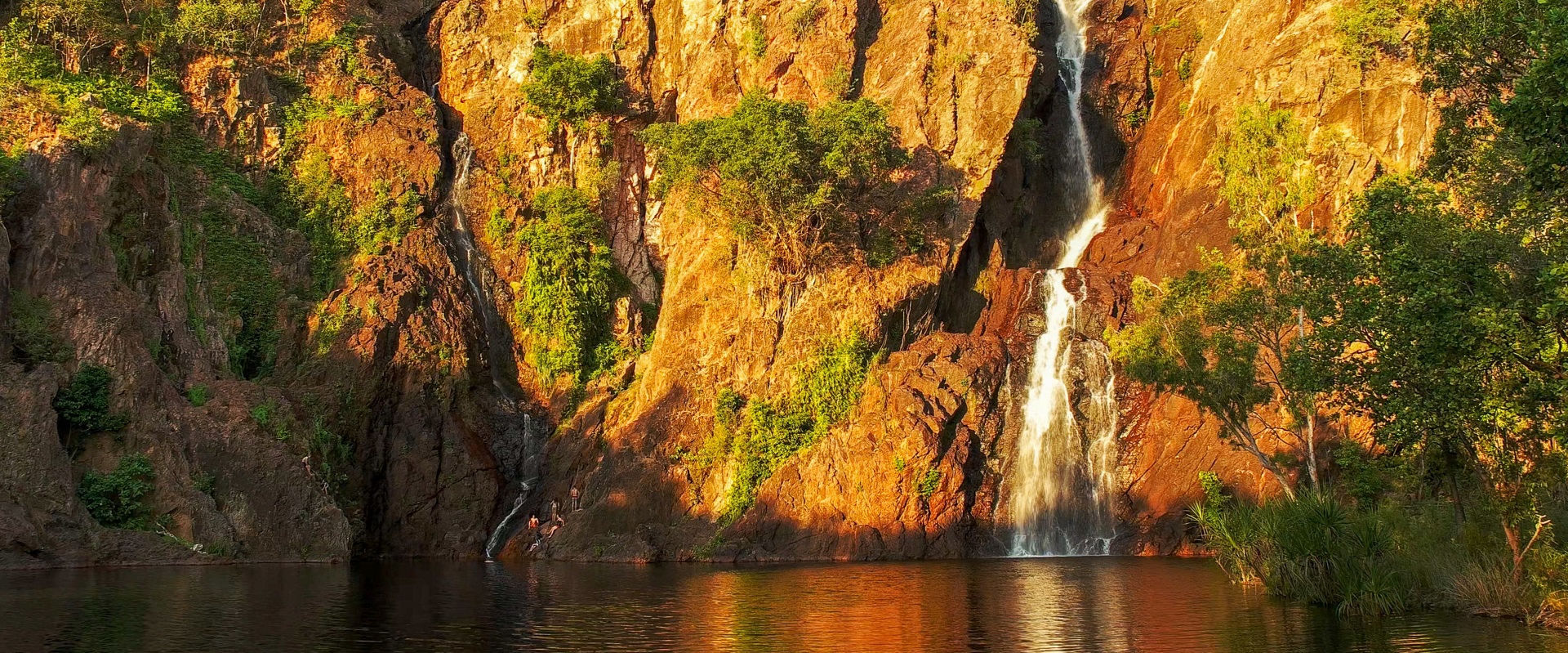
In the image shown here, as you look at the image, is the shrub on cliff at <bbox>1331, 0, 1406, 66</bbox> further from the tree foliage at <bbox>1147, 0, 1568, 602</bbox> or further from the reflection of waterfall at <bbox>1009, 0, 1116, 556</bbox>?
the tree foliage at <bbox>1147, 0, 1568, 602</bbox>

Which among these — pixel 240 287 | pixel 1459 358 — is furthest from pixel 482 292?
pixel 1459 358

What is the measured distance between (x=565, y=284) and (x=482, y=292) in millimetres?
4341

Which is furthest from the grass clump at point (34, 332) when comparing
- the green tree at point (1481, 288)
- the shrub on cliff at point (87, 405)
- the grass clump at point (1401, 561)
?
the green tree at point (1481, 288)

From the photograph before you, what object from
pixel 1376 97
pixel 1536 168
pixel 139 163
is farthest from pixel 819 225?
pixel 1536 168

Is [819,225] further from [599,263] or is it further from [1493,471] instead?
[1493,471]

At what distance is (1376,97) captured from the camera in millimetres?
50344

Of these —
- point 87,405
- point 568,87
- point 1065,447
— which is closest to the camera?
point 87,405

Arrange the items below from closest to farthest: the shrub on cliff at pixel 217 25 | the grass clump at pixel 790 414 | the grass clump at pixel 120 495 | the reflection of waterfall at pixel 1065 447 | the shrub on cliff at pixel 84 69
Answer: the grass clump at pixel 120 495 → the shrub on cliff at pixel 84 69 → the reflection of waterfall at pixel 1065 447 → the grass clump at pixel 790 414 → the shrub on cliff at pixel 217 25

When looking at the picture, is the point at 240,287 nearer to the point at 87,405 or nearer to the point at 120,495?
the point at 87,405

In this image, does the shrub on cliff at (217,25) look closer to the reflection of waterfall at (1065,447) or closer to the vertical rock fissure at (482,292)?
the vertical rock fissure at (482,292)

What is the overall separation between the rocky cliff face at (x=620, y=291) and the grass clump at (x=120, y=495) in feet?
1.91

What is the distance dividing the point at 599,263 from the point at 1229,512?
118ft

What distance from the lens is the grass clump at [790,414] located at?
160ft

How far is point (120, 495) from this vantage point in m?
40.4
